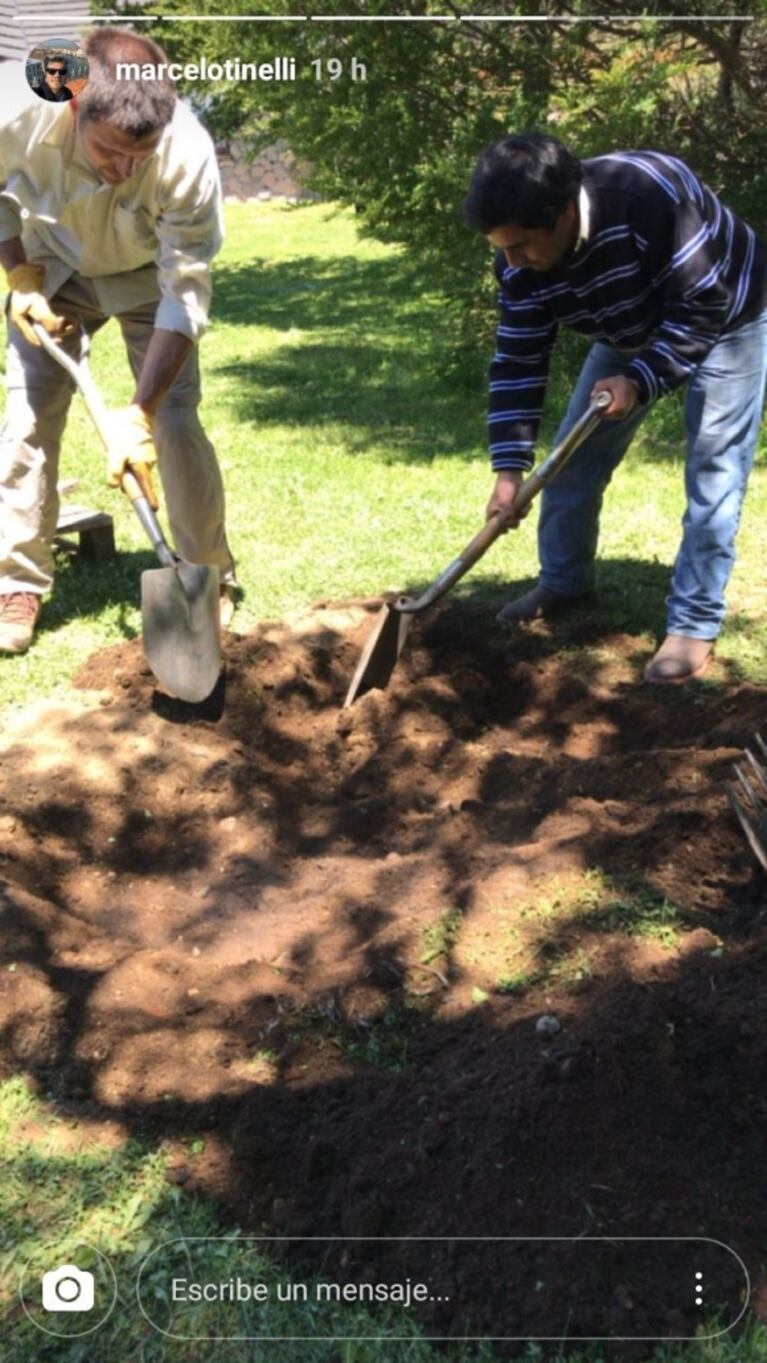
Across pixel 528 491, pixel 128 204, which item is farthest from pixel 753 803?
pixel 128 204

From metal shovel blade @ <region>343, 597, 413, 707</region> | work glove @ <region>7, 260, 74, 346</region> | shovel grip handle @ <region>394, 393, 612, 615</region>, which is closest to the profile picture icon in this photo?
work glove @ <region>7, 260, 74, 346</region>

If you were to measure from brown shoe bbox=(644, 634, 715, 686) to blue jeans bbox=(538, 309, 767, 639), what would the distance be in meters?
0.04

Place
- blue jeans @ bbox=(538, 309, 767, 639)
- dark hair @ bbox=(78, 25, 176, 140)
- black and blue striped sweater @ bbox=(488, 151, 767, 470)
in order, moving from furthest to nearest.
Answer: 1. blue jeans @ bbox=(538, 309, 767, 639)
2. black and blue striped sweater @ bbox=(488, 151, 767, 470)
3. dark hair @ bbox=(78, 25, 176, 140)

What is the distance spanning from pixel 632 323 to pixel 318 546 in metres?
2.34

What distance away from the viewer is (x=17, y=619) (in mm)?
5305

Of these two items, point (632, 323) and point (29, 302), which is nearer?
point (632, 323)

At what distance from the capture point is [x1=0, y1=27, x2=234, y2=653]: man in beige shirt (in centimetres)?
434

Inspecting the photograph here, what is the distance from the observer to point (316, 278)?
51.9 feet

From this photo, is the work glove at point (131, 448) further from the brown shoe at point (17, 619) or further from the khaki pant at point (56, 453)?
the brown shoe at point (17, 619)

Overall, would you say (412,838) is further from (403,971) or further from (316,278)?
(316,278)

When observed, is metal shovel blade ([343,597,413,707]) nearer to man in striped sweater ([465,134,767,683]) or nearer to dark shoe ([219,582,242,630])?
man in striped sweater ([465,134,767,683])

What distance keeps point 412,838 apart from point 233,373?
23.9 ft

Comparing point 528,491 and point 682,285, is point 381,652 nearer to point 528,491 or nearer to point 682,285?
point 528,491

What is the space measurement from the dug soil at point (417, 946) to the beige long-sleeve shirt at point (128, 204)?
1.36m
